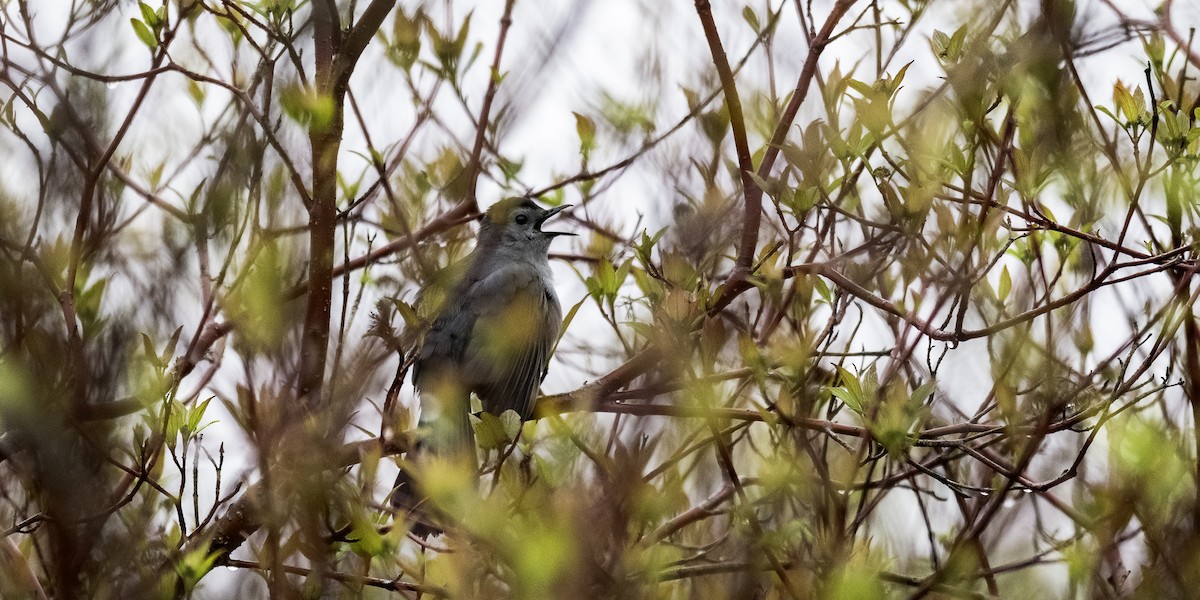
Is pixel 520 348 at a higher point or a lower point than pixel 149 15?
lower

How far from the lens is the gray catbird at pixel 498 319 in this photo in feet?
15.7

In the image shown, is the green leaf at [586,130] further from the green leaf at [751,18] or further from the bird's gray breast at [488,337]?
the bird's gray breast at [488,337]

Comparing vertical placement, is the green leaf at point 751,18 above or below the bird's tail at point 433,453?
above

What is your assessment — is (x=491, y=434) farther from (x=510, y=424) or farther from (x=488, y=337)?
(x=488, y=337)

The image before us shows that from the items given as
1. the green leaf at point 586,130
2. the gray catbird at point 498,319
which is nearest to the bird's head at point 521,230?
the gray catbird at point 498,319

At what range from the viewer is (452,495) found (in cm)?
183

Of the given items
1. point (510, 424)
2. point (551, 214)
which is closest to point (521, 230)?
point (551, 214)

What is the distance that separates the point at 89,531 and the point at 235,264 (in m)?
0.85

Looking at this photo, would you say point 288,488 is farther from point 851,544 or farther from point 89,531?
point 851,544

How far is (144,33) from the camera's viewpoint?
10.4 ft

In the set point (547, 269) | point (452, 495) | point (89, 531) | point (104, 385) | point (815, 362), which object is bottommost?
point (89, 531)

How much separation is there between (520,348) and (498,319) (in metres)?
0.51

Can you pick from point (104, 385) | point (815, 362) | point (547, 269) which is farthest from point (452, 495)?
point (547, 269)

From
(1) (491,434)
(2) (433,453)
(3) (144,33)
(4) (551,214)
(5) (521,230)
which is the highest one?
(5) (521,230)
